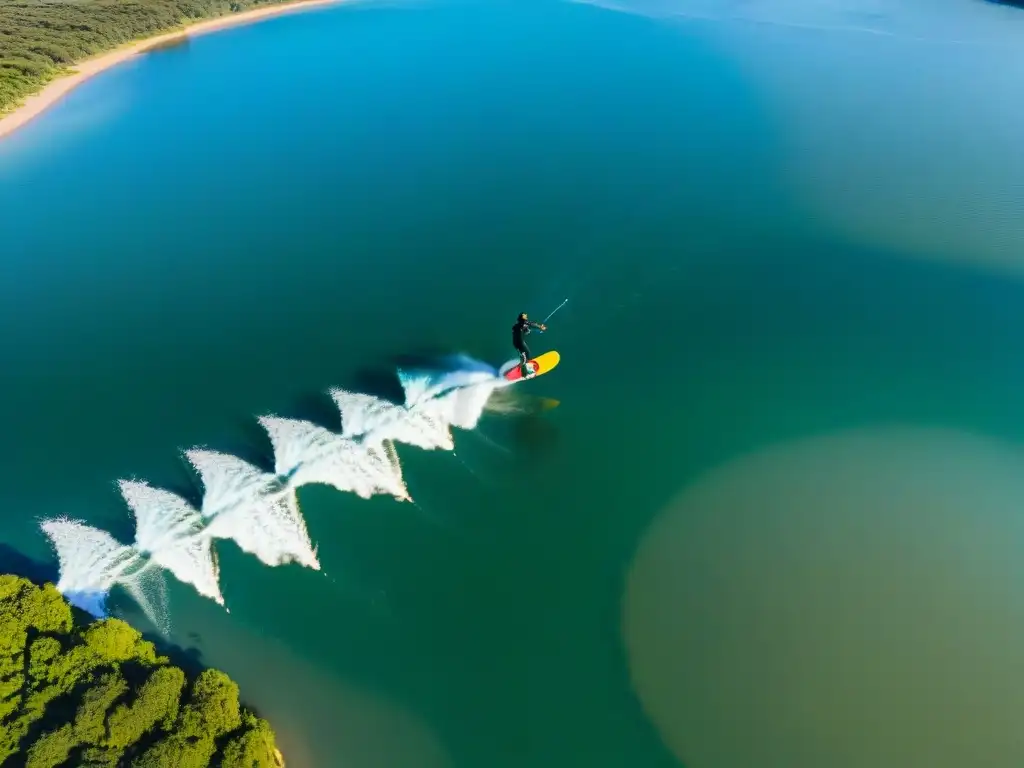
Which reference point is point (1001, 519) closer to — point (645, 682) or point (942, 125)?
point (645, 682)

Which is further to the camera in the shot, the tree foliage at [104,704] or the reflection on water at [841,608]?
the reflection on water at [841,608]

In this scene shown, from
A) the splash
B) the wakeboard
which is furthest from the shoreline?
the wakeboard

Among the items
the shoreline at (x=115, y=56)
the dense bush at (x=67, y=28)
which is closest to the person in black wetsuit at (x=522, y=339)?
the shoreline at (x=115, y=56)

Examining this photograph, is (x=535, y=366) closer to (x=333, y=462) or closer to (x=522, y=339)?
(x=522, y=339)

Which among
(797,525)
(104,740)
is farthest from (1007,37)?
(104,740)

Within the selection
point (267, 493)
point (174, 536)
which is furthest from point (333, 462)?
point (174, 536)

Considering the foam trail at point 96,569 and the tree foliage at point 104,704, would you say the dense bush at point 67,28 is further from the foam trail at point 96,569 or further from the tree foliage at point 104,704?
the tree foliage at point 104,704
